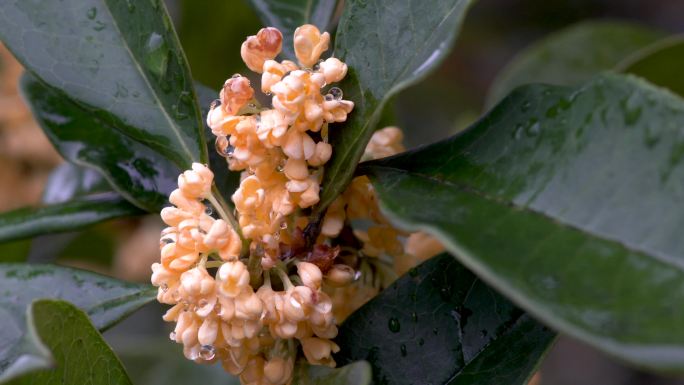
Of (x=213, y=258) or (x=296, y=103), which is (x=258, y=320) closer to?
(x=213, y=258)

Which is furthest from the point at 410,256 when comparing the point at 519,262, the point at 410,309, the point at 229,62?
the point at 229,62

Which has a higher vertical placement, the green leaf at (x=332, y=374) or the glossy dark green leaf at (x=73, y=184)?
the green leaf at (x=332, y=374)

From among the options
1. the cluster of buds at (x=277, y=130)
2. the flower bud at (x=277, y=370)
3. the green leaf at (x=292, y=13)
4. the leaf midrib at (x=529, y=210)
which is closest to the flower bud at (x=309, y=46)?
the cluster of buds at (x=277, y=130)

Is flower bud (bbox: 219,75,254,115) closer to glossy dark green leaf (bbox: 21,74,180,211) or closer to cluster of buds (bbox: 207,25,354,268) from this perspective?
cluster of buds (bbox: 207,25,354,268)

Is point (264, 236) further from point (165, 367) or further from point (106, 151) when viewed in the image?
point (165, 367)

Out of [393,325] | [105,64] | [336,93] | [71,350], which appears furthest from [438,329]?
[105,64]

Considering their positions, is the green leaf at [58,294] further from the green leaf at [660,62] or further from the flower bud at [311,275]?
the green leaf at [660,62]

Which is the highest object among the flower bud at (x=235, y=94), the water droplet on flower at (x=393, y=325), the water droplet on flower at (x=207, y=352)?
the flower bud at (x=235, y=94)
